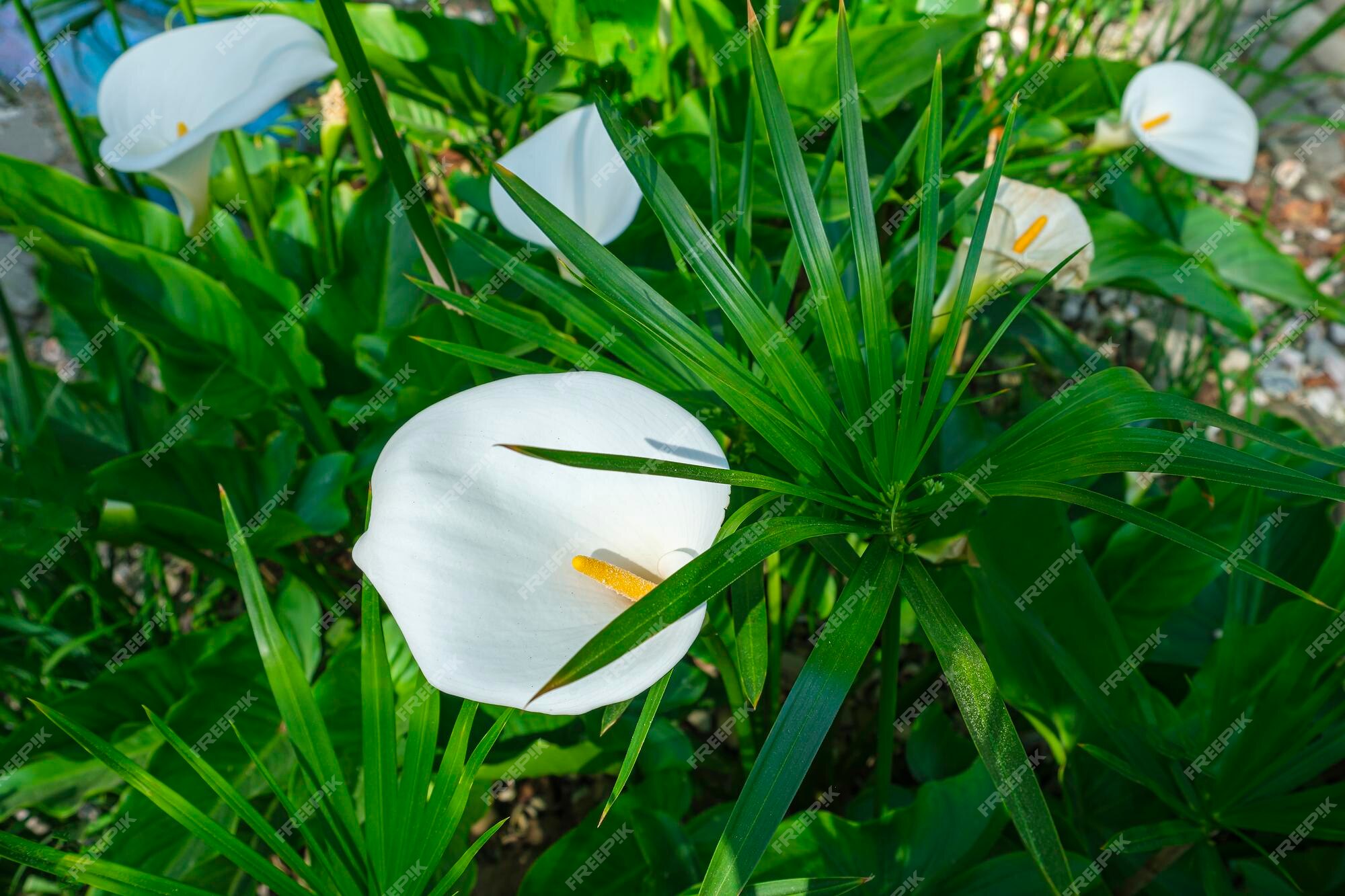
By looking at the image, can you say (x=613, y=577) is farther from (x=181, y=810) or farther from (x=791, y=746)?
(x=181, y=810)

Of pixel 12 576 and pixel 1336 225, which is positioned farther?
pixel 1336 225

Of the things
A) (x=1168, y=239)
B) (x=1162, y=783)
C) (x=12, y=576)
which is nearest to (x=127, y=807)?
(x=12, y=576)

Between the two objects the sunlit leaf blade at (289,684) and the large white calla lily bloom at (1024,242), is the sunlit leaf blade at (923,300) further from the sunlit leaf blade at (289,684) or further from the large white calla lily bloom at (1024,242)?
the sunlit leaf blade at (289,684)

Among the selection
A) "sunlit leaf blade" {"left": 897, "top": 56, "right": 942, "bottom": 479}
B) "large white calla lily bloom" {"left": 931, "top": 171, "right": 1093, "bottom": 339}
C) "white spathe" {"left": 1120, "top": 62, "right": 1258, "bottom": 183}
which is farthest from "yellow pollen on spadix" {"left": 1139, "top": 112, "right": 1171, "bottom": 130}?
"sunlit leaf blade" {"left": 897, "top": 56, "right": 942, "bottom": 479}

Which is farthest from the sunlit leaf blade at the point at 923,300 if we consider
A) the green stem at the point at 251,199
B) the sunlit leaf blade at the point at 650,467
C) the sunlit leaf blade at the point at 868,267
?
the green stem at the point at 251,199

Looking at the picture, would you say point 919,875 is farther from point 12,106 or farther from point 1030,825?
point 12,106

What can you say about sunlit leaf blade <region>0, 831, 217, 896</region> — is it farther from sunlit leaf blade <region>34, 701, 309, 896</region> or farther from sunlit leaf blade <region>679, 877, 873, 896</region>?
sunlit leaf blade <region>679, 877, 873, 896</region>
